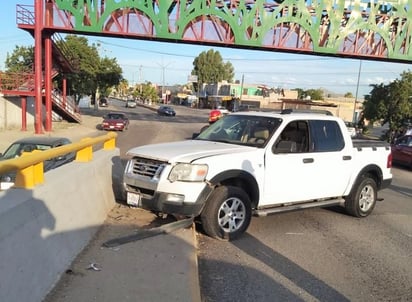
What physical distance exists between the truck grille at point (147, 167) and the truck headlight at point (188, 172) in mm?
210

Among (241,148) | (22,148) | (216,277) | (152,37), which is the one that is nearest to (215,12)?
(152,37)

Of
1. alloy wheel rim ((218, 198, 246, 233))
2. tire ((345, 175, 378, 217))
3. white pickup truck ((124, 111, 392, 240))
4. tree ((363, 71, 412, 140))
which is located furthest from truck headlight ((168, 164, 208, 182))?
tree ((363, 71, 412, 140))

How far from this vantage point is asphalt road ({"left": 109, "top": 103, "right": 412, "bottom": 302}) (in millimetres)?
4977

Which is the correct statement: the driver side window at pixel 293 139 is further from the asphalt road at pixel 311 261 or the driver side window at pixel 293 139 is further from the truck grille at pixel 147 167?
the truck grille at pixel 147 167

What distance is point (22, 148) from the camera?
10094 mm

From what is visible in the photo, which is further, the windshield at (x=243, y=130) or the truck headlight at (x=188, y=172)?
the windshield at (x=243, y=130)

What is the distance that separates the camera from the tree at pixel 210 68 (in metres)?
139

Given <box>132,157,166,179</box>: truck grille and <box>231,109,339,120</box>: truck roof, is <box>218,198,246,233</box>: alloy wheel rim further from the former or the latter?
<box>231,109,339,120</box>: truck roof

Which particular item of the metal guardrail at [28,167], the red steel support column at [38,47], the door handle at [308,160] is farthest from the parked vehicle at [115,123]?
the metal guardrail at [28,167]

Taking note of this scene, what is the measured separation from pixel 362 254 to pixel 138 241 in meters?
2.97

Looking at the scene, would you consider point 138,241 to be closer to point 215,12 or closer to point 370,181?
point 370,181

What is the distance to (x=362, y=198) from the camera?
8.49m

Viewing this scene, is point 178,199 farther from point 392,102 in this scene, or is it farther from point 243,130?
point 392,102

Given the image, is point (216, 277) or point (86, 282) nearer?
point (86, 282)
